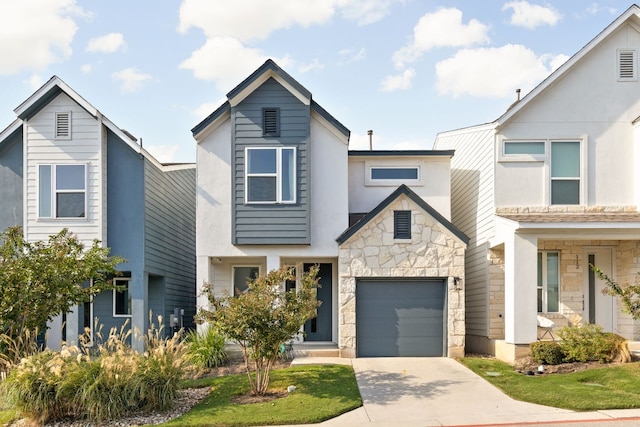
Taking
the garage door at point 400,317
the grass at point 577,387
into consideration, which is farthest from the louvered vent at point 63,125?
the grass at point 577,387

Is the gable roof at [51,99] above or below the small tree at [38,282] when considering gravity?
above

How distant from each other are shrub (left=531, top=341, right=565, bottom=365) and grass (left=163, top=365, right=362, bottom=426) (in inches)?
158

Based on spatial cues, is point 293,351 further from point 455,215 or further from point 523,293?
point 455,215

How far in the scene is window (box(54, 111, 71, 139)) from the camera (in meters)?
16.8

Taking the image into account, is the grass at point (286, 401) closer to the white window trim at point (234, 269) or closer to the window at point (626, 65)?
the white window trim at point (234, 269)

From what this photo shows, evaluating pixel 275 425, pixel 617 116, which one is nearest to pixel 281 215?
pixel 275 425

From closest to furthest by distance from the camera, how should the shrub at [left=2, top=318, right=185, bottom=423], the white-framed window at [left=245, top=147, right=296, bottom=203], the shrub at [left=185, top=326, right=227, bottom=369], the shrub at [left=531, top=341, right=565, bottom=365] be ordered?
the shrub at [left=2, top=318, right=185, bottom=423] → the shrub at [left=531, top=341, right=565, bottom=365] → the shrub at [left=185, top=326, right=227, bottom=369] → the white-framed window at [left=245, top=147, right=296, bottom=203]

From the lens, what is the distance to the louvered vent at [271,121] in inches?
653

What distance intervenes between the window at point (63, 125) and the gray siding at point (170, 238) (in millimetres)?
2219

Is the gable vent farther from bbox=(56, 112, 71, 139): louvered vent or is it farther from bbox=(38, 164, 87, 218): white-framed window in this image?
bbox=(56, 112, 71, 139): louvered vent

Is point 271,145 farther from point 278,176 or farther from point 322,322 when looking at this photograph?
point 322,322

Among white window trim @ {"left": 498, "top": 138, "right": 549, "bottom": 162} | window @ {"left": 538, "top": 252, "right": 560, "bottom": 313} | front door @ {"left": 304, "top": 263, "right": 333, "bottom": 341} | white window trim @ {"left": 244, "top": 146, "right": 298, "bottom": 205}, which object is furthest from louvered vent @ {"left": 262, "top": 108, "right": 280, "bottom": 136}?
window @ {"left": 538, "top": 252, "right": 560, "bottom": 313}

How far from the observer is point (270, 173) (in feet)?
54.3

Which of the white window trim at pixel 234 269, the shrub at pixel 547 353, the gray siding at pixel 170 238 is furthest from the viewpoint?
the white window trim at pixel 234 269
